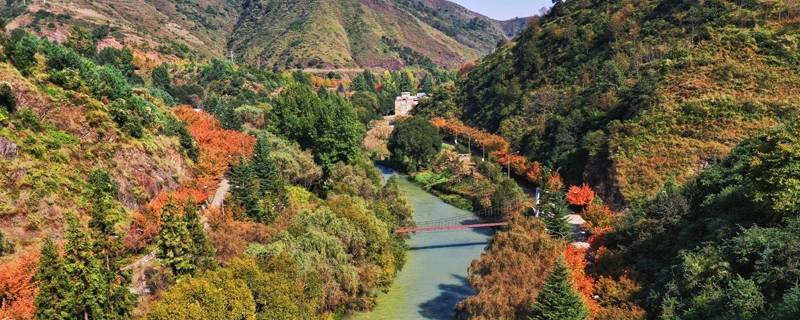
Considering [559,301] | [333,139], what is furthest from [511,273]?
[333,139]

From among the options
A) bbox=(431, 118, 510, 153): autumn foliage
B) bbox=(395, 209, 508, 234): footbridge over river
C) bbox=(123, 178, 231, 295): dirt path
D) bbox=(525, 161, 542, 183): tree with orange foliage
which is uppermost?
bbox=(431, 118, 510, 153): autumn foliage

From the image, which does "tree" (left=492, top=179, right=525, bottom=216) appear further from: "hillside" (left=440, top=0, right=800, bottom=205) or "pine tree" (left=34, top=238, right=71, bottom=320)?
"pine tree" (left=34, top=238, right=71, bottom=320)

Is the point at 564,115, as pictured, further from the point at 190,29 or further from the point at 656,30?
the point at 190,29

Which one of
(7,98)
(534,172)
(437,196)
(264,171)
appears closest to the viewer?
(7,98)

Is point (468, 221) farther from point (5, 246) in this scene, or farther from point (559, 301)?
point (5, 246)

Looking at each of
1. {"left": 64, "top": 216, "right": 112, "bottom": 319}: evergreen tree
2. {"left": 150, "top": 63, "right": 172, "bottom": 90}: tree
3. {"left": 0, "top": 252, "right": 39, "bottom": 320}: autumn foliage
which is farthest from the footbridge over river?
{"left": 150, "top": 63, "right": 172, "bottom": 90}: tree
